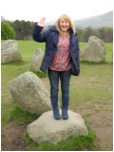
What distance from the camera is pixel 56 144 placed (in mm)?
5074

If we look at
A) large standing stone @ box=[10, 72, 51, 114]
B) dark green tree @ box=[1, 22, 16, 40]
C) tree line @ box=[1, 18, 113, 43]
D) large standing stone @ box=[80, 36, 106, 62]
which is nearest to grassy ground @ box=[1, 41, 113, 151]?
large standing stone @ box=[10, 72, 51, 114]

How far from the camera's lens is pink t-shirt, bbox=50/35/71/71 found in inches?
208

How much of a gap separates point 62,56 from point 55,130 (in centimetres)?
128

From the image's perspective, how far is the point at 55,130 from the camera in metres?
5.20

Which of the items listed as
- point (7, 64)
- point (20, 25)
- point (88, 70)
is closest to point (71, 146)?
point (88, 70)

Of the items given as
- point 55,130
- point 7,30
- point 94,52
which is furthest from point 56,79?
point 7,30

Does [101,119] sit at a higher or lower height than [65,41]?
lower

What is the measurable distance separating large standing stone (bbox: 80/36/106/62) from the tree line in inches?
1054

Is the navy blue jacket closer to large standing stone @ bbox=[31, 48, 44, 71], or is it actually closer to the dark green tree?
large standing stone @ bbox=[31, 48, 44, 71]

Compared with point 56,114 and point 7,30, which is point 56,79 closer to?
point 56,114

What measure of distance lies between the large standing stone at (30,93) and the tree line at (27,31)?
1435 inches

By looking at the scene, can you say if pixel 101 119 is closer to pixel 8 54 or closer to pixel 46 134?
pixel 46 134

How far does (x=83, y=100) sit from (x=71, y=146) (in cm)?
314

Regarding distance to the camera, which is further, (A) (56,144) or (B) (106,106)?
(B) (106,106)
